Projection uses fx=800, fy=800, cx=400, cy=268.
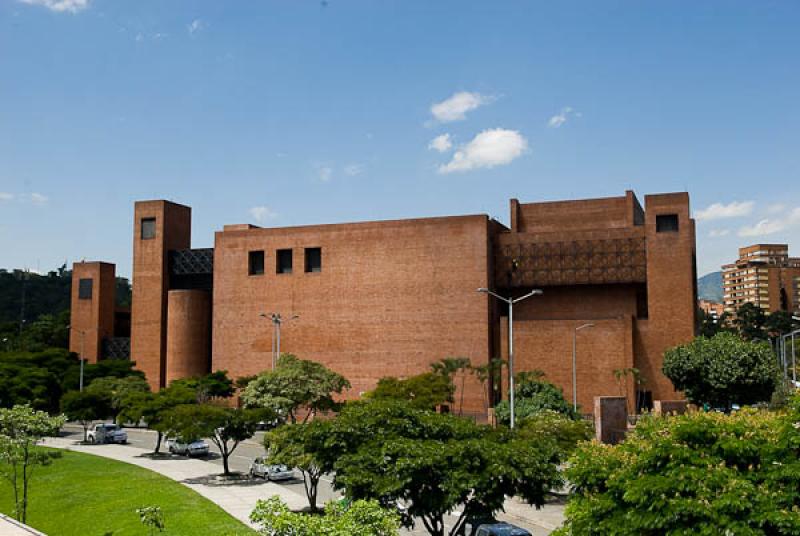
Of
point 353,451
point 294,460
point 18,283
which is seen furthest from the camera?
point 18,283

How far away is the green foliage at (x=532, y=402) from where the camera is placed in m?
50.4

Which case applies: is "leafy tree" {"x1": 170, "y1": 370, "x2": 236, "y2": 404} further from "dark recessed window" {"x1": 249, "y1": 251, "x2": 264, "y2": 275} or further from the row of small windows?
the row of small windows

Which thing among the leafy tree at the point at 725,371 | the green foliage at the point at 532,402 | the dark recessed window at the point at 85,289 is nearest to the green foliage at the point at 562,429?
the green foliage at the point at 532,402

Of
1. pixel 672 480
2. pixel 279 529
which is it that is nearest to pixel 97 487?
pixel 279 529

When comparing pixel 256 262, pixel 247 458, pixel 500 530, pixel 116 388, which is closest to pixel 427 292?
pixel 256 262

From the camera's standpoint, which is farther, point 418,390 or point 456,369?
point 456,369

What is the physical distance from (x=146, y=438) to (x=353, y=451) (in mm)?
44759

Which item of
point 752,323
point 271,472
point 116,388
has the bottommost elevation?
point 271,472

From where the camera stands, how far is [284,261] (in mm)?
80000

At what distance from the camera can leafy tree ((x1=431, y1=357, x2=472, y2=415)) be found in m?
66.9

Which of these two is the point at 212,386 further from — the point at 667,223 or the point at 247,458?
the point at 667,223

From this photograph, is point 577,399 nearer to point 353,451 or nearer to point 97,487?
point 97,487

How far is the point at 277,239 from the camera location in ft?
260

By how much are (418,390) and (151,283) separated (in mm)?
37893
